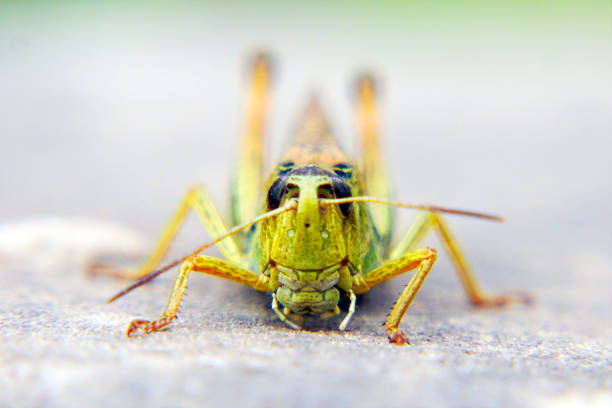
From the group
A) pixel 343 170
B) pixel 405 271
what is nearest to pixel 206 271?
pixel 343 170

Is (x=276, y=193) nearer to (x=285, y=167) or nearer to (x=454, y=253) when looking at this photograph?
(x=285, y=167)

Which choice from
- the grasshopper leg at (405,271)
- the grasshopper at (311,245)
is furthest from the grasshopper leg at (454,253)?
the grasshopper leg at (405,271)

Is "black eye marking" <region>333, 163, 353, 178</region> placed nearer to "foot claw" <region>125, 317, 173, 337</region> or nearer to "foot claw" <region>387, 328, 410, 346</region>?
"foot claw" <region>387, 328, 410, 346</region>

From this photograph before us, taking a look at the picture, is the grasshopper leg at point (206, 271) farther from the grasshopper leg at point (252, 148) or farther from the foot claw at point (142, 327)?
the grasshopper leg at point (252, 148)

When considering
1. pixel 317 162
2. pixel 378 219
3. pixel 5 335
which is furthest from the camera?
pixel 378 219

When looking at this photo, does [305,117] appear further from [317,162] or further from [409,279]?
[409,279]

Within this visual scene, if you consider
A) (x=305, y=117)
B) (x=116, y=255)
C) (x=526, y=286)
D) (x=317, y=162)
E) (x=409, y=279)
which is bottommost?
(x=526, y=286)

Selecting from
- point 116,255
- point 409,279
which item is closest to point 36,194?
point 116,255
